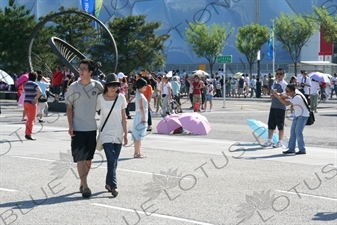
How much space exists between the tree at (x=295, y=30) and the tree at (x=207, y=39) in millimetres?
5804

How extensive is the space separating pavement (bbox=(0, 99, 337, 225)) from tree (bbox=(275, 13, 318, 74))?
4156 cm

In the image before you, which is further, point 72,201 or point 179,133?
point 179,133

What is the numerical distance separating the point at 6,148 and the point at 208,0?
196 ft

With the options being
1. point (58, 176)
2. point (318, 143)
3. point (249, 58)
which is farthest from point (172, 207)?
point (249, 58)

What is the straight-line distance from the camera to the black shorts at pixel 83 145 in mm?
9844

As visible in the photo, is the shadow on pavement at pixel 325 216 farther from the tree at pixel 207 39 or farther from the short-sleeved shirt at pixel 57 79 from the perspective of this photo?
the tree at pixel 207 39

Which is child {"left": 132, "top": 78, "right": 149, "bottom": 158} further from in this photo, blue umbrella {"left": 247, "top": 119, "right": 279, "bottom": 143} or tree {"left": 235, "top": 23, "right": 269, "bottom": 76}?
tree {"left": 235, "top": 23, "right": 269, "bottom": 76}

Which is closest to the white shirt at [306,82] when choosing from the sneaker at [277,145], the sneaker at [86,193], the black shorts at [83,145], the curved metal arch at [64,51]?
the curved metal arch at [64,51]

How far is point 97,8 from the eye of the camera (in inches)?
1697

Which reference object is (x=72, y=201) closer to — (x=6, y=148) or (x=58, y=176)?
(x=58, y=176)

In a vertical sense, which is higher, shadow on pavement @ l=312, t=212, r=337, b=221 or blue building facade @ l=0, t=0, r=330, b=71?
blue building facade @ l=0, t=0, r=330, b=71

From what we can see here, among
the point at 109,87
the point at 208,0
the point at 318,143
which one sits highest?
the point at 208,0

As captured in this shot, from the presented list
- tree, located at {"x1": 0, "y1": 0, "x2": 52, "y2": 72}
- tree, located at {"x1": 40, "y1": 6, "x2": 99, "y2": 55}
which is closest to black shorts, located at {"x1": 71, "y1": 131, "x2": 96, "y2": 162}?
tree, located at {"x1": 0, "y1": 0, "x2": 52, "y2": 72}

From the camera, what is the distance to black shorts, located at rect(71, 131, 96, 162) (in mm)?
9844
